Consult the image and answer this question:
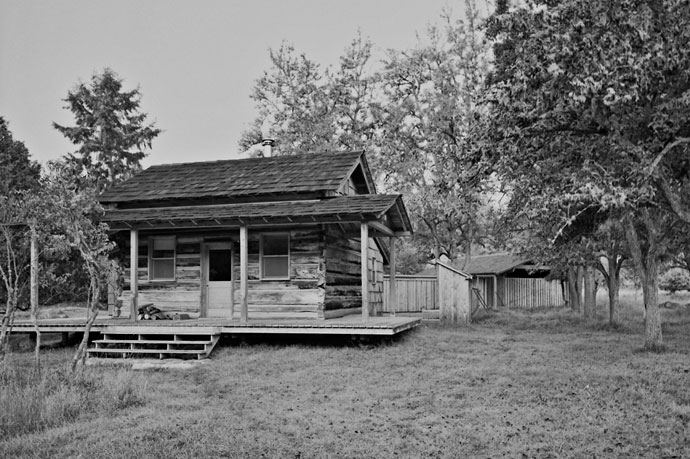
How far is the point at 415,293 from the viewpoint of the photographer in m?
30.2

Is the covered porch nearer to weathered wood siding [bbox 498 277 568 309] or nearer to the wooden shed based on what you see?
the wooden shed

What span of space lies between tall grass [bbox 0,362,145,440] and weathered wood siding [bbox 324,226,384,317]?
7380 mm

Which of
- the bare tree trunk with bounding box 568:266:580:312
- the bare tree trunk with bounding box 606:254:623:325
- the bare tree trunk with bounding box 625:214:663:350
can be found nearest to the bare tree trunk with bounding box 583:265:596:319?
the bare tree trunk with bounding box 568:266:580:312

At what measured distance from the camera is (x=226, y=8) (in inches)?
878

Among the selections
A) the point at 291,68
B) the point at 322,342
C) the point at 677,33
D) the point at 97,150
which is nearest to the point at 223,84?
the point at 291,68

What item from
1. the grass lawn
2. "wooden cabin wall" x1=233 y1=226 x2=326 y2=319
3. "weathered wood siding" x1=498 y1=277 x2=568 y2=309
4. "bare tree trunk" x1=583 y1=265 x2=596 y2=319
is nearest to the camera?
the grass lawn

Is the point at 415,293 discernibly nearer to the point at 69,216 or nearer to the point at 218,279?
the point at 218,279

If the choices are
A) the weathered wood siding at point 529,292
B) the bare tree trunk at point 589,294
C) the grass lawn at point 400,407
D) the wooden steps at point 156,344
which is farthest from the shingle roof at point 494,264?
the wooden steps at point 156,344

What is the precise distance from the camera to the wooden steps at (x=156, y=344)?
46.6 feet

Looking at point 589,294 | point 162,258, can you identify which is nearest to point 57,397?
point 162,258

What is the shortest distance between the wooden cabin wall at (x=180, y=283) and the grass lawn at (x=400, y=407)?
13.2 feet

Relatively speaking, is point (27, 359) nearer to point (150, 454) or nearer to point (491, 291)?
point (150, 454)

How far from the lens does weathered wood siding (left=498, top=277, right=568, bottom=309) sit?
36.1 m

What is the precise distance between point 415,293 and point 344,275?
12.1m
